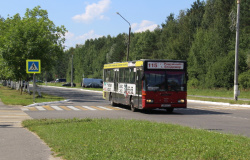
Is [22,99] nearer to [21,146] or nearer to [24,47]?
[24,47]

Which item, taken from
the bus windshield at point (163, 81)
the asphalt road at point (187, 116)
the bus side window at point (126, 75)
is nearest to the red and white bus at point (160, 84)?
the bus windshield at point (163, 81)

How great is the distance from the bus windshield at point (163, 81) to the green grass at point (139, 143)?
8.60 meters

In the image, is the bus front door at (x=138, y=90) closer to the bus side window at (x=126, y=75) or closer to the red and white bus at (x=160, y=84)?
the red and white bus at (x=160, y=84)

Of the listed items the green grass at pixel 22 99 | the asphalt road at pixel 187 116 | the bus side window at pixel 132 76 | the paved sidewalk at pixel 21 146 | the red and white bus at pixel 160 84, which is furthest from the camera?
the green grass at pixel 22 99

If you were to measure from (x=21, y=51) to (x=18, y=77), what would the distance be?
308 centimetres

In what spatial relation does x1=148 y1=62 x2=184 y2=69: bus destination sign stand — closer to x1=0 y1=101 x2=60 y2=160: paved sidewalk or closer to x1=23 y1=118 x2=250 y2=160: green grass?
x1=23 y1=118 x2=250 y2=160: green grass

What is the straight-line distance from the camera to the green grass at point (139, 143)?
26.1ft

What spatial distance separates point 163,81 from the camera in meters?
21.8

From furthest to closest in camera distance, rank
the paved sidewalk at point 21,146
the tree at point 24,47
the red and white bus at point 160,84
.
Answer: the tree at point 24,47 < the red and white bus at point 160,84 < the paved sidewalk at point 21,146

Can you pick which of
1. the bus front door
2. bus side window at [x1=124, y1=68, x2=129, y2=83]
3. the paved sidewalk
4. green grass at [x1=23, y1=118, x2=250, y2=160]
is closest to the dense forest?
bus side window at [x1=124, y1=68, x2=129, y2=83]

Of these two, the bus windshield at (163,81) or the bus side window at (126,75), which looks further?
the bus side window at (126,75)

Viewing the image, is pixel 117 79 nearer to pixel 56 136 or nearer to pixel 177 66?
pixel 177 66

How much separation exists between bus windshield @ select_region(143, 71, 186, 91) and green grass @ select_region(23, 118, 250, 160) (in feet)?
28.2

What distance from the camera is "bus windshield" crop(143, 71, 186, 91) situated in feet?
71.2
